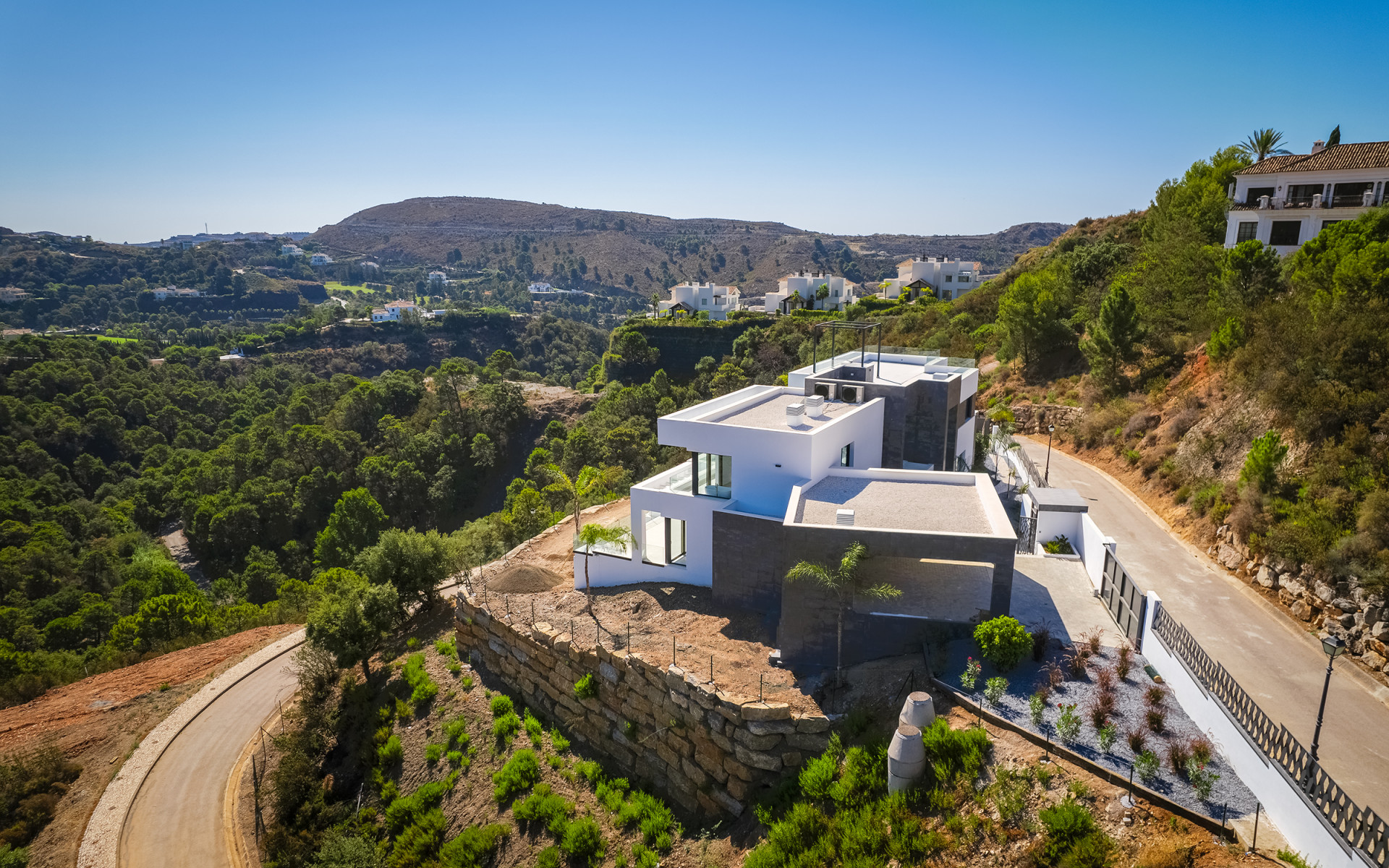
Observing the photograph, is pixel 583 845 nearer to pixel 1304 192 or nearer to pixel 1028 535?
pixel 1028 535

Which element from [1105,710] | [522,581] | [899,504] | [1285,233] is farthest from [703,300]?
[1105,710]

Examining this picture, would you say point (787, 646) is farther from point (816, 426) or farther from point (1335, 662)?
point (1335, 662)

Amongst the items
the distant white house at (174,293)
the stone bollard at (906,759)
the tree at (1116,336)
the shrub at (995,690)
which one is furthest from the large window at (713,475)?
the distant white house at (174,293)

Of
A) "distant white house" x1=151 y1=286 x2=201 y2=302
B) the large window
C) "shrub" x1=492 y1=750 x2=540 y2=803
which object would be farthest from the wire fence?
"distant white house" x1=151 y1=286 x2=201 y2=302

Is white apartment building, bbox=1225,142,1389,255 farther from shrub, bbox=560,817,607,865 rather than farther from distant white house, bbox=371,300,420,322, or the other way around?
distant white house, bbox=371,300,420,322

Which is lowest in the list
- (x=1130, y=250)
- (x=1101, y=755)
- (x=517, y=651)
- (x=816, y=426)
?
(x=517, y=651)

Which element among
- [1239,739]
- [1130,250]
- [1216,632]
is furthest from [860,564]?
[1130,250]
